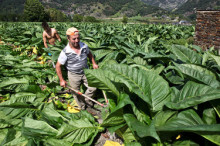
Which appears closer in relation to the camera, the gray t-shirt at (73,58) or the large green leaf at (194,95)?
the large green leaf at (194,95)

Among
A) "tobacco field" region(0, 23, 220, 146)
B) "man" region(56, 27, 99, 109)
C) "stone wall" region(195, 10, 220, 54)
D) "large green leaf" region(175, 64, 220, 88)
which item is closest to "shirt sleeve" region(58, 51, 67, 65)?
"man" region(56, 27, 99, 109)

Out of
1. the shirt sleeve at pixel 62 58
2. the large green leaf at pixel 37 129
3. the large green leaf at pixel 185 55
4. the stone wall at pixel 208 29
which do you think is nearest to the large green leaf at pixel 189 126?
the large green leaf at pixel 185 55

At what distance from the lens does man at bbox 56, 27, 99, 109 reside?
264 cm

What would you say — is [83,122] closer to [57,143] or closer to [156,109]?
[57,143]

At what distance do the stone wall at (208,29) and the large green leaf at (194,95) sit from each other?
6421mm

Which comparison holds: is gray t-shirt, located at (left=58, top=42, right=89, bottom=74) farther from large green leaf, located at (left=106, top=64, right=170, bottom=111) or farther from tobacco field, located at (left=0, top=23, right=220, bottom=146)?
large green leaf, located at (left=106, top=64, right=170, bottom=111)

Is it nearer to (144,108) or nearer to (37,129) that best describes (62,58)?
(37,129)

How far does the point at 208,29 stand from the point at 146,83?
6736 mm

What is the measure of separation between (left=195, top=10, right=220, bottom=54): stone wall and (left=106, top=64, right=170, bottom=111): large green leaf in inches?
253

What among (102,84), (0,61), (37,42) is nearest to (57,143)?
(102,84)

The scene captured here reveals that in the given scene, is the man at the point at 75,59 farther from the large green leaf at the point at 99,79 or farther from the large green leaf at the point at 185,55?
the large green leaf at the point at 185,55

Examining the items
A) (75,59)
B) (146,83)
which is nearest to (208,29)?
(75,59)

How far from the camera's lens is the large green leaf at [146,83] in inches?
53.6

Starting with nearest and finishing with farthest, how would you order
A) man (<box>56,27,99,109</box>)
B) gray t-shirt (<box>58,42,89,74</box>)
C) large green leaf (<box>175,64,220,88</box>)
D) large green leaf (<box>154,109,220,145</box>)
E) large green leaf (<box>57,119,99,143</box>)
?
large green leaf (<box>154,109,220,145</box>) < large green leaf (<box>175,64,220,88</box>) < large green leaf (<box>57,119,99,143</box>) < man (<box>56,27,99,109</box>) < gray t-shirt (<box>58,42,89,74</box>)
